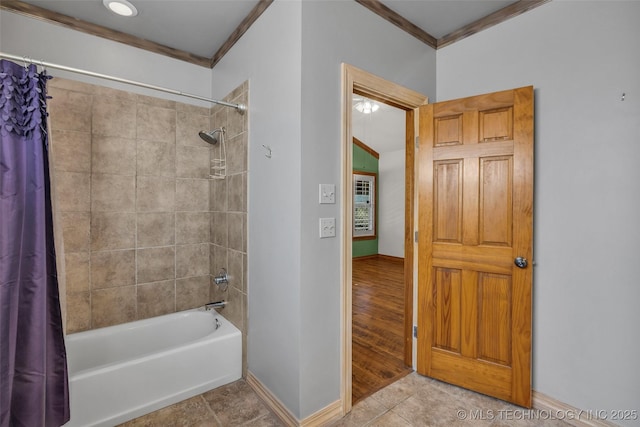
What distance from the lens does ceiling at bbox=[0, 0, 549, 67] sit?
1964 millimetres

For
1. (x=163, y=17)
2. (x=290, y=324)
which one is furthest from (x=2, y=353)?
(x=163, y=17)

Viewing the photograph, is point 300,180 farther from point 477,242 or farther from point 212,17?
point 212,17

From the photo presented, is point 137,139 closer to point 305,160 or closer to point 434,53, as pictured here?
point 305,160

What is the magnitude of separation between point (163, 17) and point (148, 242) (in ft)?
5.68

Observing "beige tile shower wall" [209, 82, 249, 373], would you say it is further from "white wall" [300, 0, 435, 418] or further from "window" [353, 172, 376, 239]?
"window" [353, 172, 376, 239]

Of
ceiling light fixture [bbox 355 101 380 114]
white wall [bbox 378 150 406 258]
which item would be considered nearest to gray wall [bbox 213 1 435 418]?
ceiling light fixture [bbox 355 101 380 114]

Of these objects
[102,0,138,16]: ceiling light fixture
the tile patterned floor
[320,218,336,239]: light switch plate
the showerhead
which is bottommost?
the tile patterned floor

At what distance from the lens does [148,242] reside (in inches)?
96.7

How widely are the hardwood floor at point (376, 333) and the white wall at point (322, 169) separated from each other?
0.46 meters

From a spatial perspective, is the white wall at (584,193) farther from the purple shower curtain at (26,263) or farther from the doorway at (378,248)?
the purple shower curtain at (26,263)

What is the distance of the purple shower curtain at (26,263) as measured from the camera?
1367 millimetres

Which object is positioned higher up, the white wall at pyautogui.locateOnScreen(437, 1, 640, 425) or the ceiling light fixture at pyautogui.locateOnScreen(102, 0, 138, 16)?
the ceiling light fixture at pyautogui.locateOnScreen(102, 0, 138, 16)

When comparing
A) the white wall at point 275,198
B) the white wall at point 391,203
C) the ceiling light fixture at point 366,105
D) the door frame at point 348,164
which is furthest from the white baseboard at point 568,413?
the white wall at point 391,203

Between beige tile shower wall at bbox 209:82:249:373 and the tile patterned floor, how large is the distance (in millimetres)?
330
